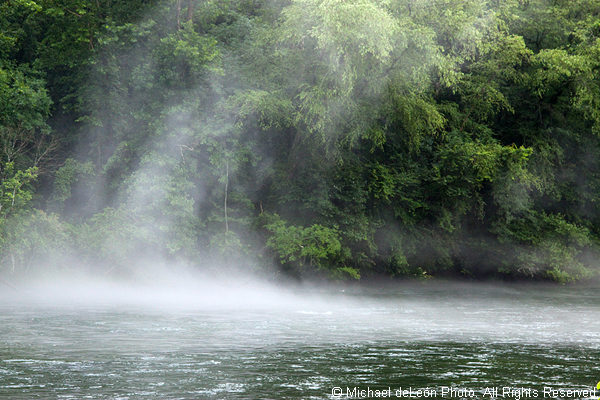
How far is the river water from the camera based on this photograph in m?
12.1

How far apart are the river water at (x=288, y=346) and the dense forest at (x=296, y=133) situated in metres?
4.13

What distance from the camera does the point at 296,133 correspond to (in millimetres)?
32812

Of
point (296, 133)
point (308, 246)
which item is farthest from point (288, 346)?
point (296, 133)

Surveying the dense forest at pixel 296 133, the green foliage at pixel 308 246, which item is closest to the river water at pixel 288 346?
the green foliage at pixel 308 246

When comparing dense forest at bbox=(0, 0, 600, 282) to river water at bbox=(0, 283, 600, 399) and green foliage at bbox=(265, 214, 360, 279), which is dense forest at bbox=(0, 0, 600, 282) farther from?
river water at bbox=(0, 283, 600, 399)

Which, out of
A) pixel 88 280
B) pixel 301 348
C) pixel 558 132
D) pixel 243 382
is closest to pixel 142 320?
pixel 301 348

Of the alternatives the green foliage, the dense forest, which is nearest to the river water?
the green foliage

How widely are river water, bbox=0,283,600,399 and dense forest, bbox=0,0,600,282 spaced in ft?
13.6

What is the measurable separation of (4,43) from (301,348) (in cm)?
2129

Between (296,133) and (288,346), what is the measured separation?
1744 centimetres

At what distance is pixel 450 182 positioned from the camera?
33.8 metres

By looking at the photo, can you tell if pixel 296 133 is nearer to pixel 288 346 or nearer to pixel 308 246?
pixel 308 246

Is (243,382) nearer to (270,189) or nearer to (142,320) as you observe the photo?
(142,320)

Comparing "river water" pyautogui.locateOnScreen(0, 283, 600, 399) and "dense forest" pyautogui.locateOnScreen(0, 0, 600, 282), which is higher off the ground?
"dense forest" pyautogui.locateOnScreen(0, 0, 600, 282)
